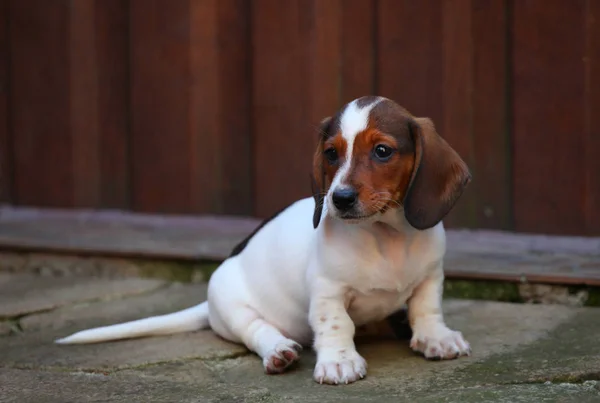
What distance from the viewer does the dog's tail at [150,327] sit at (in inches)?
159

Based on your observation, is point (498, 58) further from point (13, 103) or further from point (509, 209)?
point (13, 103)

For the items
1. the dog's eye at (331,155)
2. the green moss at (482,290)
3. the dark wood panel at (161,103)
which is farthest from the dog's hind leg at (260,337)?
the dark wood panel at (161,103)

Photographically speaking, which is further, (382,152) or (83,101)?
(83,101)

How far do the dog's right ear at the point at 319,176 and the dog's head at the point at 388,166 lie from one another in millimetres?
56

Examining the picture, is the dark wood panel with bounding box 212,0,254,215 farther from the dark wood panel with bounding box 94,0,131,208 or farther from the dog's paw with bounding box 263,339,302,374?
the dog's paw with bounding box 263,339,302,374

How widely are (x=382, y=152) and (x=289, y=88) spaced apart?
2342 mm

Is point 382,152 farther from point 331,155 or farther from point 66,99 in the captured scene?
point 66,99

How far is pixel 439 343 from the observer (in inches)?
141

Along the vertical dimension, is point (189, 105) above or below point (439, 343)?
above

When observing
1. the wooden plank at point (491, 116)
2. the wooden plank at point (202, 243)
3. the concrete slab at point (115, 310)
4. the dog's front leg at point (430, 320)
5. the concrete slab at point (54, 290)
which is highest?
the wooden plank at point (491, 116)

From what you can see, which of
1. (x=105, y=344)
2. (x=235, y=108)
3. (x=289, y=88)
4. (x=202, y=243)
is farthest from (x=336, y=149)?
(x=235, y=108)

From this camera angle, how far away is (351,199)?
10.7 feet

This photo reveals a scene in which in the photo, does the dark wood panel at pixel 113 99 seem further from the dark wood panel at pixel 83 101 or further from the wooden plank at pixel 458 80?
the wooden plank at pixel 458 80

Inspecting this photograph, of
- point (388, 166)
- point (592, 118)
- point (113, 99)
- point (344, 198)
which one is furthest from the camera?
point (113, 99)
